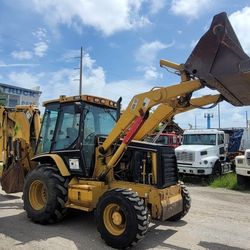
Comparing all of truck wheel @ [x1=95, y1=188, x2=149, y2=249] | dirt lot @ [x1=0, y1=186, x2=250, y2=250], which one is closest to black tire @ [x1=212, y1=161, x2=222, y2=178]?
dirt lot @ [x1=0, y1=186, x2=250, y2=250]

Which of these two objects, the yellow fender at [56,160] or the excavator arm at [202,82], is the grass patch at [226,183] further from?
the yellow fender at [56,160]

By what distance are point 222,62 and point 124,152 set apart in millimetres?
2600

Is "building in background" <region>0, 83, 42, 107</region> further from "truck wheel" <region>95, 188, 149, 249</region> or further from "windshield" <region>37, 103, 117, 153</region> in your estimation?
"truck wheel" <region>95, 188, 149, 249</region>

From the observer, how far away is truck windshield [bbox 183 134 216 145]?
16994 mm

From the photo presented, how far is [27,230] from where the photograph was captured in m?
7.22

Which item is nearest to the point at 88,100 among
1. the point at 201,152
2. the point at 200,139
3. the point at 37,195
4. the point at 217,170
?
the point at 37,195

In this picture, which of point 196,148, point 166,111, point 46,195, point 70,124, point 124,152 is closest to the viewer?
point 166,111

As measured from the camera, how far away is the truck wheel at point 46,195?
7.50 meters

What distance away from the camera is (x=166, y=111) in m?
7.11

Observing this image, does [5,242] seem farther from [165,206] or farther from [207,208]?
[207,208]

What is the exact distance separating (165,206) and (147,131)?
1563mm

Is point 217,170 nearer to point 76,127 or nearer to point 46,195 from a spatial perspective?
point 76,127

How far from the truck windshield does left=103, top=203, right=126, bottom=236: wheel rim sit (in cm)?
1107

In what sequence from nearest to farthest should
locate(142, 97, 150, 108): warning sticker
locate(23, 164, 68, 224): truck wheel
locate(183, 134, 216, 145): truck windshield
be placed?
1. locate(142, 97, 150, 108): warning sticker
2. locate(23, 164, 68, 224): truck wheel
3. locate(183, 134, 216, 145): truck windshield
